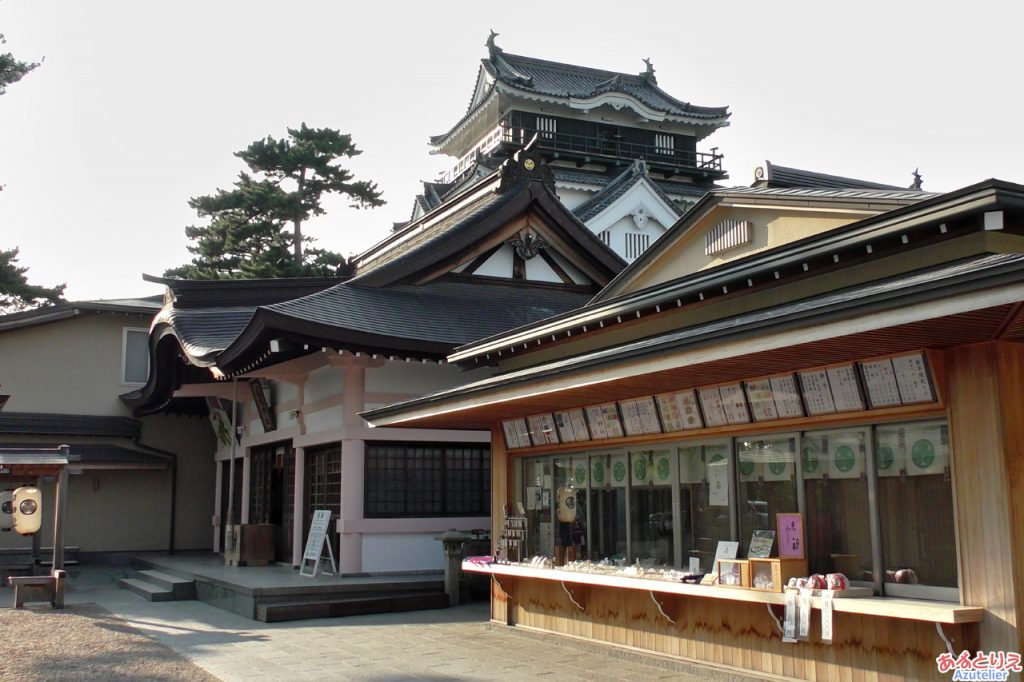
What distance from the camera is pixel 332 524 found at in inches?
690

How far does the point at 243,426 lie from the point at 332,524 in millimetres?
6649

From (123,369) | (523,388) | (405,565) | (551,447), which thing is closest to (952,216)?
(523,388)

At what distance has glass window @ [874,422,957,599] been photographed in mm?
7512

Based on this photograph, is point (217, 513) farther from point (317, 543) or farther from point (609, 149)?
point (609, 149)

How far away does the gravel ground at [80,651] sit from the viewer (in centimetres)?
1025

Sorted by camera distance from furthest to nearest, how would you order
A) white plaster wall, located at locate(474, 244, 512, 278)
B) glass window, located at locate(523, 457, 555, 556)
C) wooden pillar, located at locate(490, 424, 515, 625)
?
white plaster wall, located at locate(474, 244, 512, 278) → wooden pillar, located at locate(490, 424, 515, 625) → glass window, located at locate(523, 457, 555, 556)

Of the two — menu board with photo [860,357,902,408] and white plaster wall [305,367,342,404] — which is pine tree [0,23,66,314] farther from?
menu board with photo [860,357,902,408]

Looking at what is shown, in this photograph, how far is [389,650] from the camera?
11617mm

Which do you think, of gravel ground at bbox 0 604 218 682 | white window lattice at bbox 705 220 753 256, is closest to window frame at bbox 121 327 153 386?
gravel ground at bbox 0 604 218 682

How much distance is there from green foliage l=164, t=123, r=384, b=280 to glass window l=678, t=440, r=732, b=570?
32.9 metres

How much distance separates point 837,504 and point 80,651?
29.0 feet

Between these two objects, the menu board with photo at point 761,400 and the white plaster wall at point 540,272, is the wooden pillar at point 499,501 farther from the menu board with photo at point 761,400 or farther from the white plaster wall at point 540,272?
the white plaster wall at point 540,272

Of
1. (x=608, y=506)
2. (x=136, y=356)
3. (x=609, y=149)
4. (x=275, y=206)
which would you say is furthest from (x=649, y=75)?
(x=608, y=506)

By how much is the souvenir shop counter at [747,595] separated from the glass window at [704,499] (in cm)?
52
